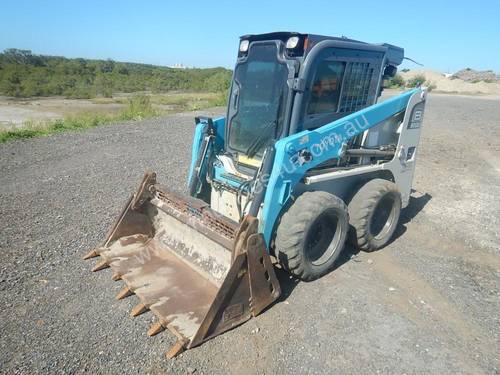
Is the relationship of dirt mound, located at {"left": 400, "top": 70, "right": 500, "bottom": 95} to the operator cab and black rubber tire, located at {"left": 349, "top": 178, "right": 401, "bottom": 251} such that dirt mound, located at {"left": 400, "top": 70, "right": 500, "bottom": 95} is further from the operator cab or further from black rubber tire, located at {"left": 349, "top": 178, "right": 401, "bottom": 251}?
the operator cab

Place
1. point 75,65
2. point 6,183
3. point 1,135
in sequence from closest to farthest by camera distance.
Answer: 1. point 6,183
2. point 1,135
3. point 75,65

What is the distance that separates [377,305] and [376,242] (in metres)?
1.12

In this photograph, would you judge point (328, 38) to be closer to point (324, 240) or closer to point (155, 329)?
point (324, 240)

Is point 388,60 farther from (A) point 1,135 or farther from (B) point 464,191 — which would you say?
(A) point 1,135

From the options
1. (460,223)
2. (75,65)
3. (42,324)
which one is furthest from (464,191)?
(75,65)

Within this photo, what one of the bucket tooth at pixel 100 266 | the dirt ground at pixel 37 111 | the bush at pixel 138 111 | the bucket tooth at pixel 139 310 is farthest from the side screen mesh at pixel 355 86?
the dirt ground at pixel 37 111

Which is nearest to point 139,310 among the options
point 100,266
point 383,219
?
point 100,266

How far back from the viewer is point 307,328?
319 centimetres

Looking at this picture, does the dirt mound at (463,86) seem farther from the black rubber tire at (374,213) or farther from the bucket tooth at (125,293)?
the bucket tooth at (125,293)

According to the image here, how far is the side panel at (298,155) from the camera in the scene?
335cm

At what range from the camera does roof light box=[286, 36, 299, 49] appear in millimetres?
3518

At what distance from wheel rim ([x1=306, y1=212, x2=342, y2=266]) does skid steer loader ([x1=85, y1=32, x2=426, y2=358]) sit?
12mm

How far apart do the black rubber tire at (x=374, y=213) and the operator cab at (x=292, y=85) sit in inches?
25.5

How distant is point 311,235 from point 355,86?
180 cm
